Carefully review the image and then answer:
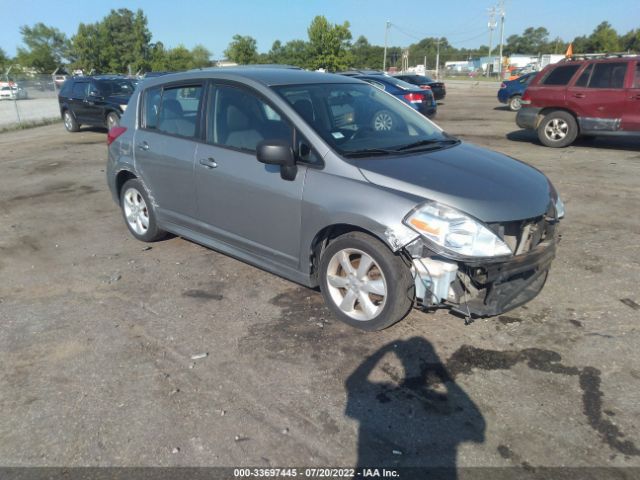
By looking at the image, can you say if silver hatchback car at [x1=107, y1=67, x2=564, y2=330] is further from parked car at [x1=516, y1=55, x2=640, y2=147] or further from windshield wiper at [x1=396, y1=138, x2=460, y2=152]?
parked car at [x1=516, y1=55, x2=640, y2=147]

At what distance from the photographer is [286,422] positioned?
9.25 feet

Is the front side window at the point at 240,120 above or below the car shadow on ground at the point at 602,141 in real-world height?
above

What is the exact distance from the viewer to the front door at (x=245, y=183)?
154 inches

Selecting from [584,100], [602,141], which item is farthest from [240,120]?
[602,141]

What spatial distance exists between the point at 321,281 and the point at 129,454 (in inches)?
69.4

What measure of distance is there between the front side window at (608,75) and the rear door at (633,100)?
0.54 ft

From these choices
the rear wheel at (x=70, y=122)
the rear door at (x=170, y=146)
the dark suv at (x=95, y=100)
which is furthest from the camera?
the rear wheel at (x=70, y=122)

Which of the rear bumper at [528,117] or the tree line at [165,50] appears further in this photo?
the tree line at [165,50]

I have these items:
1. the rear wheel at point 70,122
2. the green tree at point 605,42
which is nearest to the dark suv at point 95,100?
the rear wheel at point 70,122

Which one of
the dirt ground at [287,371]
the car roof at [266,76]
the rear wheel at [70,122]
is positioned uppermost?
the car roof at [266,76]

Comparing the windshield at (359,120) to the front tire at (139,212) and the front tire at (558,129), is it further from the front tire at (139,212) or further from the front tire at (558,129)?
the front tire at (558,129)

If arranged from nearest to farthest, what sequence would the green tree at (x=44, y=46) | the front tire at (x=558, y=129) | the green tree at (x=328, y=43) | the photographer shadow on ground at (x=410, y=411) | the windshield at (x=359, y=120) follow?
the photographer shadow on ground at (x=410, y=411) → the windshield at (x=359, y=120) → the front tire at (x=558, y=129) → the green tree at (x=328, y=43) → the green tree at (x=44, y=46)

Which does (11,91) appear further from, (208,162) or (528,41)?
(528,41)

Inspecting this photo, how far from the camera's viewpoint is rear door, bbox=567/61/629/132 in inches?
394
